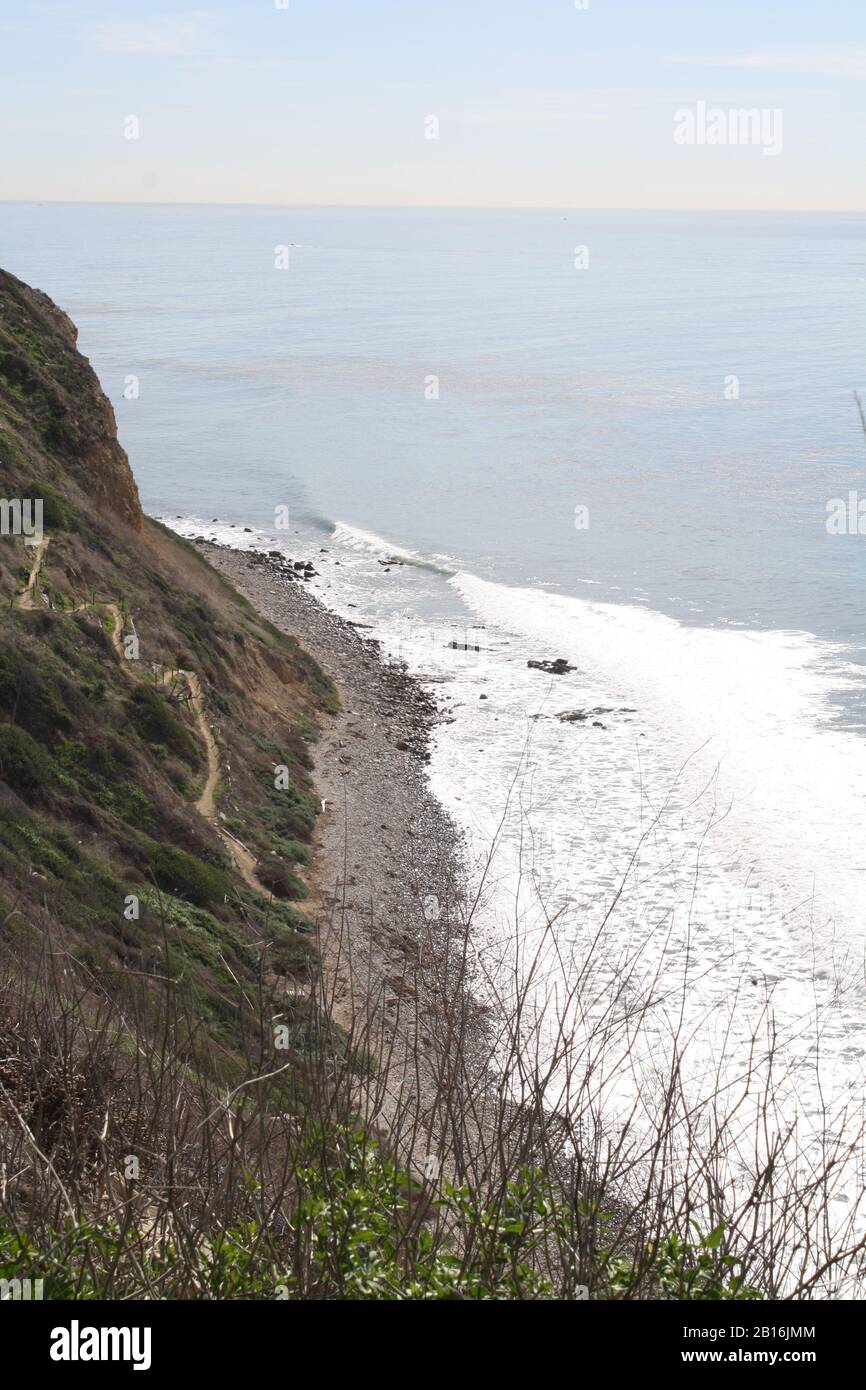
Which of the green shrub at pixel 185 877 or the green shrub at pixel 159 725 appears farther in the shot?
the green shrub at pixel 159 725

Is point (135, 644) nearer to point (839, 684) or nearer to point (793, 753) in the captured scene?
point (793, 753)

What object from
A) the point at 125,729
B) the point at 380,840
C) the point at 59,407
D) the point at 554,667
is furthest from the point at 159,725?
the point at 554,667

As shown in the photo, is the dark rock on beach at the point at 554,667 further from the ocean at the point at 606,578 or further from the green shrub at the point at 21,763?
the green shrub at the point at 21,763

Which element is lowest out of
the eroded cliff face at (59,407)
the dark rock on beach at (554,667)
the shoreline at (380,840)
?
the shoreline at (380,840)

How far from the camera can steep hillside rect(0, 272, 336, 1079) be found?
16.2 metres

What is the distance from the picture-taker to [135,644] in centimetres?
2505

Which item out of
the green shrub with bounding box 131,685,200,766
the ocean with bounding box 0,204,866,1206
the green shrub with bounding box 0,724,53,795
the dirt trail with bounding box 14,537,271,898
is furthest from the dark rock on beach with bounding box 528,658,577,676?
the green shrub with bounding box 0,724,53,795

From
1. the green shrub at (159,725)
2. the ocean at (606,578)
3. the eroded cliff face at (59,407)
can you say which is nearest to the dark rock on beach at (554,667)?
the ocean at (606,578)

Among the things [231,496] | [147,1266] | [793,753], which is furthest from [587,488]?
[147,1266]

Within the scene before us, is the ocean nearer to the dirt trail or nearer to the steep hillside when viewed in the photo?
the steep hillside

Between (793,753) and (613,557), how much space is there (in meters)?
25.8

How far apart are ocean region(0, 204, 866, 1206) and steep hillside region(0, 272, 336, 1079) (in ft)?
14.5

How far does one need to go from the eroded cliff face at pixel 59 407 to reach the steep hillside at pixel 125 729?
58 mm

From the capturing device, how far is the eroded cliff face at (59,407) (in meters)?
30.5
